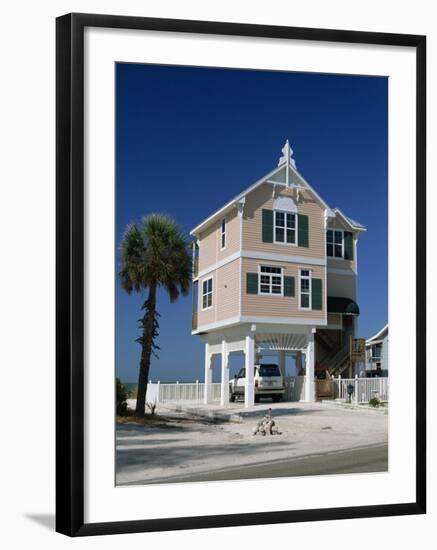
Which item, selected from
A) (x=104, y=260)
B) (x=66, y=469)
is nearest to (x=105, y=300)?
(x=104, y=260)

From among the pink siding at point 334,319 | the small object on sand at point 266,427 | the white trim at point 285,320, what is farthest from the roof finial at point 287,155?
the small object on sand at point 266,427

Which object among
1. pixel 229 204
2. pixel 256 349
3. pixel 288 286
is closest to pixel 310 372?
pixel 256 349

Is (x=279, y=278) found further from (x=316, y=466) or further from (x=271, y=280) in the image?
(x=316, y=466)

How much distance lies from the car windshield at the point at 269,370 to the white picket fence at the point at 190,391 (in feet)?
0.74

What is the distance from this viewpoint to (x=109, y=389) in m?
11.9

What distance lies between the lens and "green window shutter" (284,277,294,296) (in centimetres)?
1744

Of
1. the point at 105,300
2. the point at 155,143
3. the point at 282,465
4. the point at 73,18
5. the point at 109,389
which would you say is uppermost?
the point at 73,18

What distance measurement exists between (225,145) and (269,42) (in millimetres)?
2717

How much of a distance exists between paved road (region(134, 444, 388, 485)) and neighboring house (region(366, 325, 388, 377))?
183 centimetres

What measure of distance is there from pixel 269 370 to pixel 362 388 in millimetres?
1724

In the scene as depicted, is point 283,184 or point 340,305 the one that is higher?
point 283,184

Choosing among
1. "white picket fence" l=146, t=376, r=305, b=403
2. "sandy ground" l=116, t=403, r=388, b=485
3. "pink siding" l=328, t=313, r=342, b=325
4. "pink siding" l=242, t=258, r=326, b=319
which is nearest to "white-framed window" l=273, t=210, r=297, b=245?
"pink siding" l=242, t=258, r=326, b=319

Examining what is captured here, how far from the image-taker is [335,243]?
17688 millimetres
